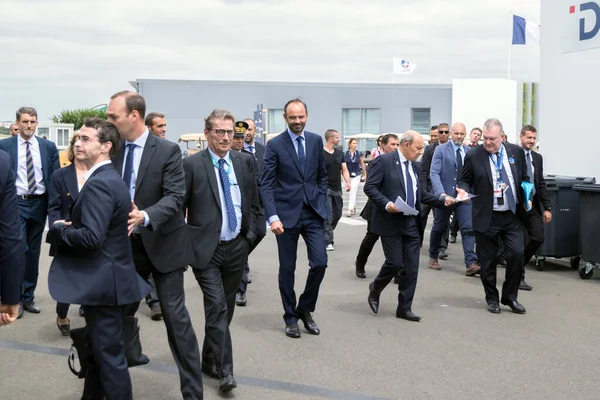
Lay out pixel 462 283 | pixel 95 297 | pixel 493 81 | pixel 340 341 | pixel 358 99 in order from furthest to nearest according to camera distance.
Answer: pixel 358 99 → pixel 493 81 → pixel 462 283 → pixel 340 341 → pixel 95 297

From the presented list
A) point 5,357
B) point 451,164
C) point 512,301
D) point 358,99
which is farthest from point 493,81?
point 5,357

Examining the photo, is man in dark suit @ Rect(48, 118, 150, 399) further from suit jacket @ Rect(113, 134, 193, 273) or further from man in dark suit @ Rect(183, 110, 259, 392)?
man in dark suit @ Rect(183, 110, 259, 392)

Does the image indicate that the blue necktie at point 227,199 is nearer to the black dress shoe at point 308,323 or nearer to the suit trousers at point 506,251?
the black dress shoe at point 308,323

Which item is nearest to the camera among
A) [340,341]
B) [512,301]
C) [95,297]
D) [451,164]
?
[95,297]

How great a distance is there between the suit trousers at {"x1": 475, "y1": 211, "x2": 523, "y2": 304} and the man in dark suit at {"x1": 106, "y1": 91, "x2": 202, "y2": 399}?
13.5ft

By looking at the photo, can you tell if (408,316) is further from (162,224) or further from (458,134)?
(458,134)

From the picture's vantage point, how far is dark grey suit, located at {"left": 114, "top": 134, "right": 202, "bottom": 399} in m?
4.71

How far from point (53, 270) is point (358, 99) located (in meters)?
53.7

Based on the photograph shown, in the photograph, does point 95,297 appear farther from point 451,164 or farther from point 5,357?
point 451,164

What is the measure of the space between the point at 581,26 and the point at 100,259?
9.88 metres

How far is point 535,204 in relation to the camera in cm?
891

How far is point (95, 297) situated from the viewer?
400 centimetres

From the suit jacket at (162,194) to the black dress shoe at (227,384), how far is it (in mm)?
894

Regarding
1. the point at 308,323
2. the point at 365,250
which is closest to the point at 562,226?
the point at 365,250
